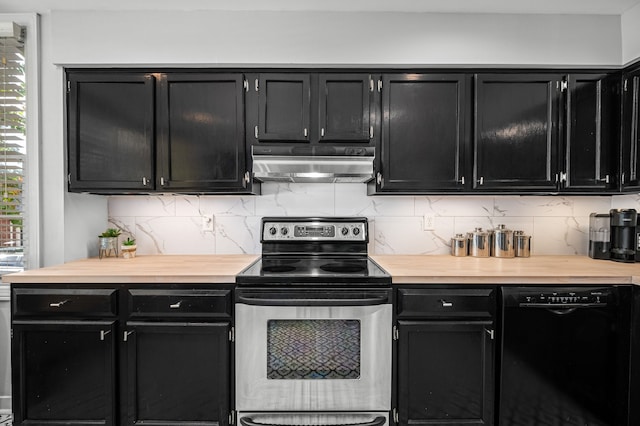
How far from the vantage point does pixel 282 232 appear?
247cm

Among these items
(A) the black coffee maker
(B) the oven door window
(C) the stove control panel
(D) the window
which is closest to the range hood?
(C) the stove control panel

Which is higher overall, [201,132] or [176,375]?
[201,132]

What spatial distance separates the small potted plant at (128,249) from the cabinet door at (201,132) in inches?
20.9

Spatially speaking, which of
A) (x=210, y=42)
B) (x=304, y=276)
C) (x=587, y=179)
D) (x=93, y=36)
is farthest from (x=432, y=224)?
(x=93, y=36)

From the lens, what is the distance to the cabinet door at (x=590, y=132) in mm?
2225

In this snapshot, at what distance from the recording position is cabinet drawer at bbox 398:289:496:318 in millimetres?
1851

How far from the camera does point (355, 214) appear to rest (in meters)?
2.61

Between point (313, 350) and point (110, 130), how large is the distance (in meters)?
1.87

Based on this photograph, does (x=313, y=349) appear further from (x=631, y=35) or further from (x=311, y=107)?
(x=631, y=35)

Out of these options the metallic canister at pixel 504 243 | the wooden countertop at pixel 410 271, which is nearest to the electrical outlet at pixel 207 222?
the wooden countertop at pixel 410 271

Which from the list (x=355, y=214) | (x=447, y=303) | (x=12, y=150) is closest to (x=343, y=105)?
(x=355, y=214)

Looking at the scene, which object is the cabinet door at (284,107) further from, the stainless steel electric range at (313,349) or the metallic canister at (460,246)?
the metallic canister at (460,246)

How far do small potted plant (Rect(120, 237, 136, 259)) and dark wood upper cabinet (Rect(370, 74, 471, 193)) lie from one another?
1763mm

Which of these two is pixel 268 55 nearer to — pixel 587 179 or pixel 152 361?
pixel 152 361
